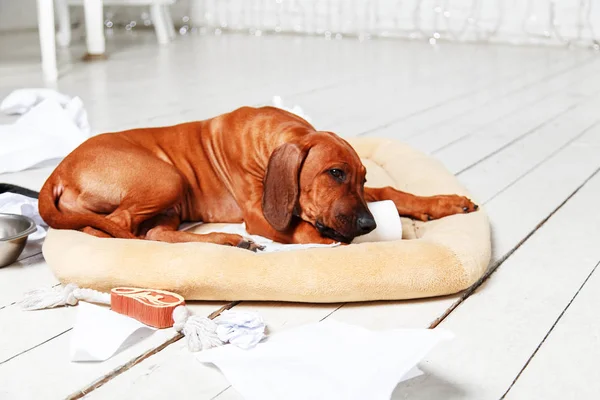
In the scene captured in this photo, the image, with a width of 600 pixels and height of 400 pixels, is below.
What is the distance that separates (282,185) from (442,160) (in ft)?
4.37

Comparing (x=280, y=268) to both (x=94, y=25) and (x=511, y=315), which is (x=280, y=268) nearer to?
(x=511, y=315)

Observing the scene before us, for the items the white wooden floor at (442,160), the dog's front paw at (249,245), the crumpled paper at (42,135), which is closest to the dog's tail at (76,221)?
the white wooden floor at (442,160)

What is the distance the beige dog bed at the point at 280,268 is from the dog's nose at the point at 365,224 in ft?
0.19

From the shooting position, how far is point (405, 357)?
149 cm

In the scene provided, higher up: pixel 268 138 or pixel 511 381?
pixel 268 138

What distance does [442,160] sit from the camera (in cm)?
328

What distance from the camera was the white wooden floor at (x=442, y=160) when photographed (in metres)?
1.57

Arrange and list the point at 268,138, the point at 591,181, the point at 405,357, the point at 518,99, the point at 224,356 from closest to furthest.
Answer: the point at 405,357 < the point at 224,356 < the point at 268,138 < the point at 591,181 < the point at 518,99

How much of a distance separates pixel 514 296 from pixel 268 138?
797mm

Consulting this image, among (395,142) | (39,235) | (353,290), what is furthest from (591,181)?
(39,235)

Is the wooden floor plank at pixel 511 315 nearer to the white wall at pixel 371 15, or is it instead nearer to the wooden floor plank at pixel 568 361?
the wooden floor plank at pixel 568 361

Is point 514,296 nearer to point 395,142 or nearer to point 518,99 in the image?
point 395,142

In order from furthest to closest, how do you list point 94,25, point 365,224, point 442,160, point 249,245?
point 94,25
point 442,160
point 249,245
point 365,224

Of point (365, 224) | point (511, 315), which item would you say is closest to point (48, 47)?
point (365, 224)
